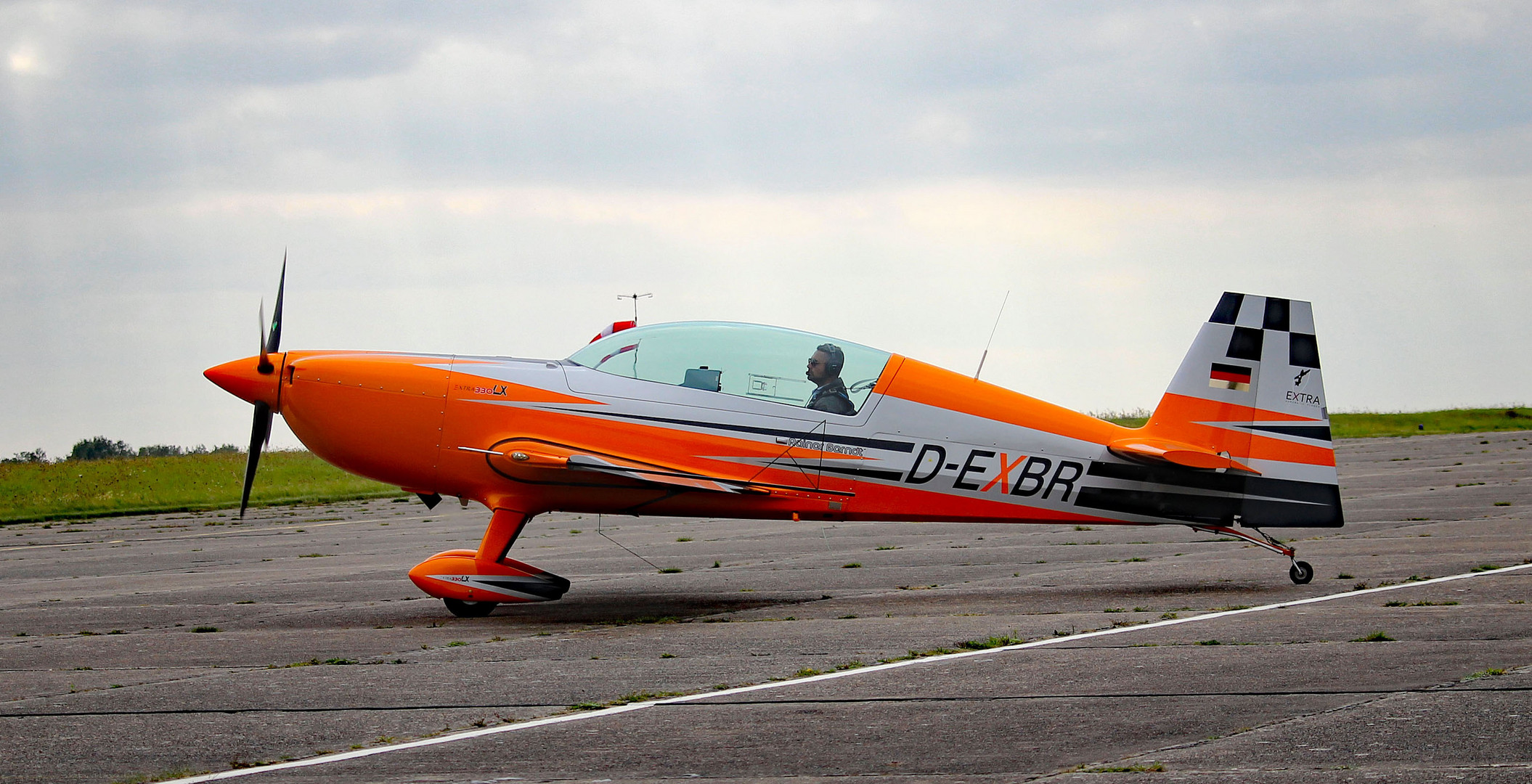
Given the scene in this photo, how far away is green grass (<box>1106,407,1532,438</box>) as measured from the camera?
1800 inches

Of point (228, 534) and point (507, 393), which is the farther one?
point (228, 534)

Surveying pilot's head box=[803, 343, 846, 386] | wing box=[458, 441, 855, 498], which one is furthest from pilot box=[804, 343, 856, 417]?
wing box=[458, 441, 855, 498]

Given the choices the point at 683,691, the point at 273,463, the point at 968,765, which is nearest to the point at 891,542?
the point at 683,691

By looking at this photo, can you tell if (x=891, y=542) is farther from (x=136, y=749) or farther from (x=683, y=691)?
(x=136, y=749)

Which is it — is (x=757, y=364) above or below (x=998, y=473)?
above

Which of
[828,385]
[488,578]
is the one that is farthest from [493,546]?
[828,385]

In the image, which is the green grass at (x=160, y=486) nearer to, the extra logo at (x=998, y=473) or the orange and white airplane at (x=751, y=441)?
the orange and white airplane at (x=751, y=441)

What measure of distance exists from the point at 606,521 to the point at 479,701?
1618 cm

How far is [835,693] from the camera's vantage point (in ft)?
24.1

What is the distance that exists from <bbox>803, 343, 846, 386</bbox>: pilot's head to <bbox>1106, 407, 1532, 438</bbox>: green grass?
33.5 meters

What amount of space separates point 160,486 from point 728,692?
30908 millimetres

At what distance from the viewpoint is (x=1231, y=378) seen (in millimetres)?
12141

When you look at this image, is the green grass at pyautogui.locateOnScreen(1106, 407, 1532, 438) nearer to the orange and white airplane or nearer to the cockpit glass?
the orange and white airplane

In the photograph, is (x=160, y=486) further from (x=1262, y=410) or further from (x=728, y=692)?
(x=728, y=692)
